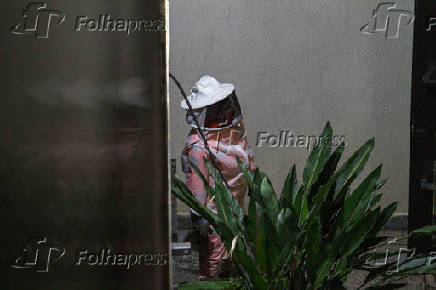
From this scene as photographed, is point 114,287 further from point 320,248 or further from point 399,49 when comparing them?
point 399,49

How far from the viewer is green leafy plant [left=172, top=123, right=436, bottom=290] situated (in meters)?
1.40

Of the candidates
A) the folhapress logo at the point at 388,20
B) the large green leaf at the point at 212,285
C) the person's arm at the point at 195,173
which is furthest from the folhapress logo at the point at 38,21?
the folhapress logo at the point at 388,20

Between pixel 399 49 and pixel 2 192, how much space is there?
132 inches

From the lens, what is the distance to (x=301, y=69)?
12.1 ft

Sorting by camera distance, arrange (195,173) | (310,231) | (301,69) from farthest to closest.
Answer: (301,69) → (195,173) → (310,231)

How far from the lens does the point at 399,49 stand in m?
3.75

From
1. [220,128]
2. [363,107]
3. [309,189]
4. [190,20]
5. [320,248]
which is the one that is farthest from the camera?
[363,107]

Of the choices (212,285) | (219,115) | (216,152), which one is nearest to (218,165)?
(216,152)

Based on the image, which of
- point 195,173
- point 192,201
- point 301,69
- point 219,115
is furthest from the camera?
point 301,69

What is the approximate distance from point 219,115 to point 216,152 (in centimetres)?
19

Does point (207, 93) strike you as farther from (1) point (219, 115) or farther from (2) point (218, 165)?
(2) point (218, 165)

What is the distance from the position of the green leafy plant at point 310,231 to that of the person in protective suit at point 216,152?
124 cm

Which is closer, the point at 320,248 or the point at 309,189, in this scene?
the point at 320,248

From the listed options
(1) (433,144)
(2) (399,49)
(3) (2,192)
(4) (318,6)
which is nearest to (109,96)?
(3) (2,192)
